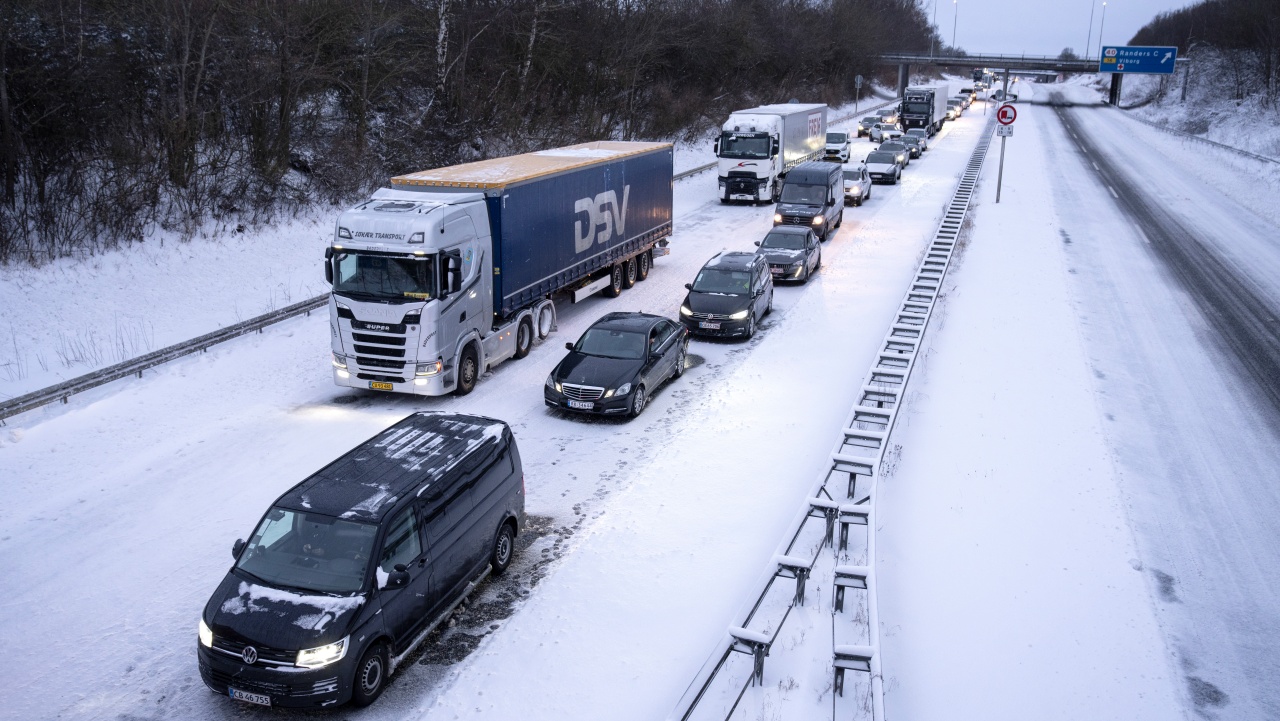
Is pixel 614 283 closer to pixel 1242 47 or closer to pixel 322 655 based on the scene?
pixel 322 655

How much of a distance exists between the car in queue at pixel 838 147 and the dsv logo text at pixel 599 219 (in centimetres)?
2464

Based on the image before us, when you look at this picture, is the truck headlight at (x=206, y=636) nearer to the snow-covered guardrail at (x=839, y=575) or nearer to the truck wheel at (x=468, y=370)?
the snow-covered guardrail at (x=839, y=575)

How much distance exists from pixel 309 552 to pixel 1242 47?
94.7m

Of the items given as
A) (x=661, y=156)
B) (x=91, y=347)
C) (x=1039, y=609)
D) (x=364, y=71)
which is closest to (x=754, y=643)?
(x=1039, y=609)

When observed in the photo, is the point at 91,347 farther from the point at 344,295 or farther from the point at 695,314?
the point at 695,314

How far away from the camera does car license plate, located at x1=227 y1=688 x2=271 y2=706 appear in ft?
25.1

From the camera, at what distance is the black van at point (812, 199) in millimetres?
28047

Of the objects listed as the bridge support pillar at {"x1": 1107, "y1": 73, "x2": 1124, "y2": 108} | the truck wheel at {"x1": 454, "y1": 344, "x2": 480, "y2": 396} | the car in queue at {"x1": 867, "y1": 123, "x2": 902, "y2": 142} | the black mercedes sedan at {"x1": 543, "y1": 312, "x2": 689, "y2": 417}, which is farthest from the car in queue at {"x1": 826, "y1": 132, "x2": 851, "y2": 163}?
the bridge support pillar at {"x1": 1107, "y1": 73, "x2": 1124, "y2": 108}

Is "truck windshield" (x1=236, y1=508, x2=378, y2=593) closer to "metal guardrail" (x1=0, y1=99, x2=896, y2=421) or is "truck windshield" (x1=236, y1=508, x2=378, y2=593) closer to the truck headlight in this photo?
the truck headlight

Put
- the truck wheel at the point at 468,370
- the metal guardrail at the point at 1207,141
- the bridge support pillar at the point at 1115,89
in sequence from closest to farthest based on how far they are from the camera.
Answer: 1. the truck wheel at the point at 468,370
2. the metal guardrail at the point at 1207,141
3. the bridge support pillar at the point at 1115,89

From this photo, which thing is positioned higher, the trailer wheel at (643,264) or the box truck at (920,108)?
the box truck at (920,108)

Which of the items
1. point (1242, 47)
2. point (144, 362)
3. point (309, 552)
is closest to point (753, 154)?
point (144, 362)

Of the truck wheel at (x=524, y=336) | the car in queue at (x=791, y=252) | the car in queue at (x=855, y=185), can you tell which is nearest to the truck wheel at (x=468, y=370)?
the truck wheel at (x=524, y=336)

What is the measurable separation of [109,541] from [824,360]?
12.5m
